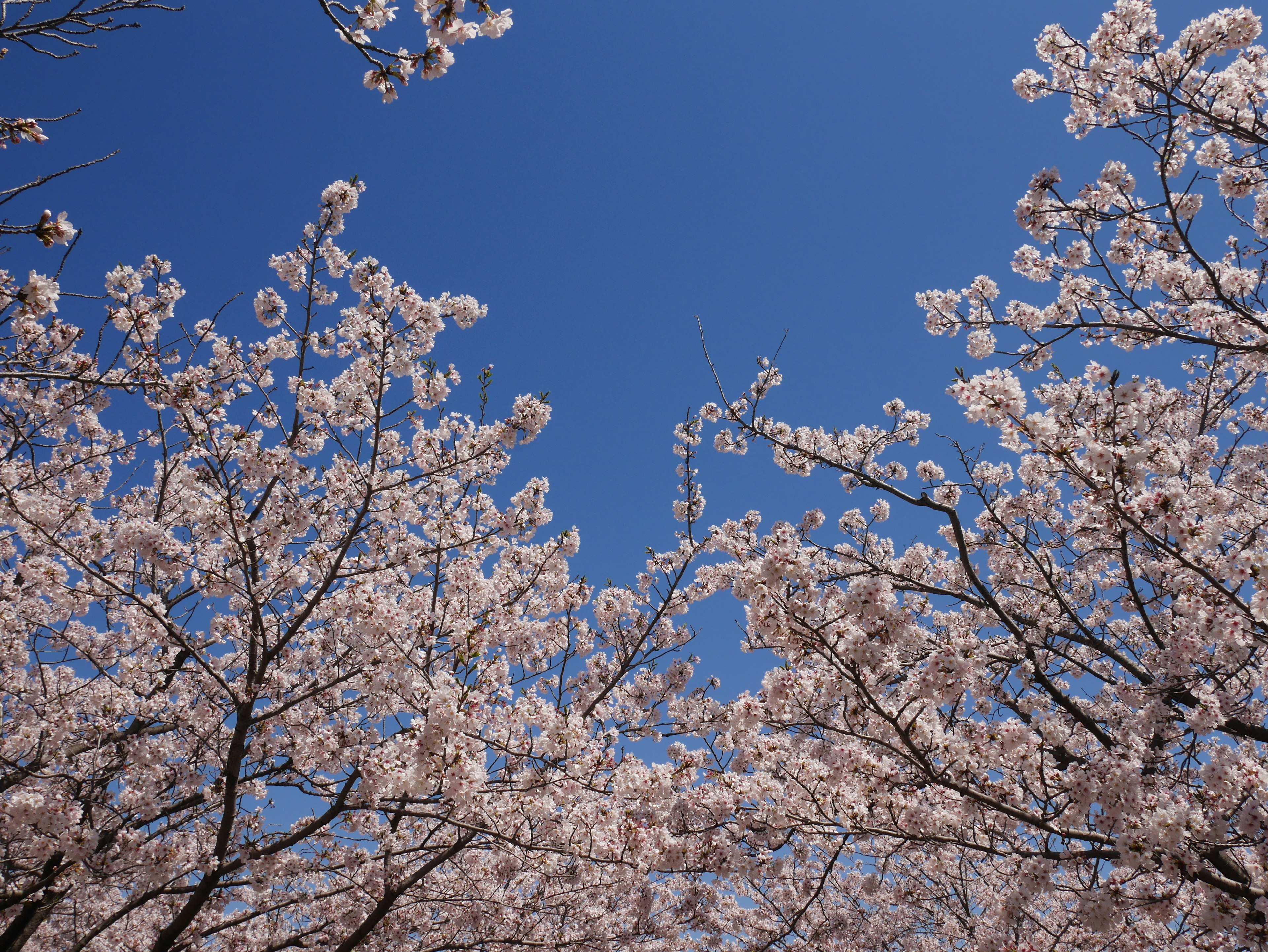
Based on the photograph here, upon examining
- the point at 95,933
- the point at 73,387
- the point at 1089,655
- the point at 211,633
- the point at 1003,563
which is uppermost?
the point at 73,387

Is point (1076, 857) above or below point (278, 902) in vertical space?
below

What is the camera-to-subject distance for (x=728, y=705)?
9.76 metres

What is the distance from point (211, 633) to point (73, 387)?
12.6 ft

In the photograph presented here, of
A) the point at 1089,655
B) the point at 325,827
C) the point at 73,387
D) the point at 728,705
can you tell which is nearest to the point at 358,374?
the point at 73,387

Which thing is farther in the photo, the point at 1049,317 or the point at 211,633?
the point at 211,633

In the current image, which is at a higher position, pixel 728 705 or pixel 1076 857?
pixel 728 705

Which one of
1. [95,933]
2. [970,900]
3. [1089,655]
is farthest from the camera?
[970,900]

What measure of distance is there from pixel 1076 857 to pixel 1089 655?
4.49 metres

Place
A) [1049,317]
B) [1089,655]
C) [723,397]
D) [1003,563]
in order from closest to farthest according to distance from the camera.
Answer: [723,397] < [1049,317] < [1089,655] < [1003,563]

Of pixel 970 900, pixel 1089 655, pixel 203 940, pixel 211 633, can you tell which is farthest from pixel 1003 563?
pixel 203 940

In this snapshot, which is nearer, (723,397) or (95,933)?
(723,397)

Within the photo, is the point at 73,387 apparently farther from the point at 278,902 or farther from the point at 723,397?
the point at 278,902

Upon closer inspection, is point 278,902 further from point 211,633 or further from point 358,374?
point 358,374

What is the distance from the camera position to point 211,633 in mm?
8766
